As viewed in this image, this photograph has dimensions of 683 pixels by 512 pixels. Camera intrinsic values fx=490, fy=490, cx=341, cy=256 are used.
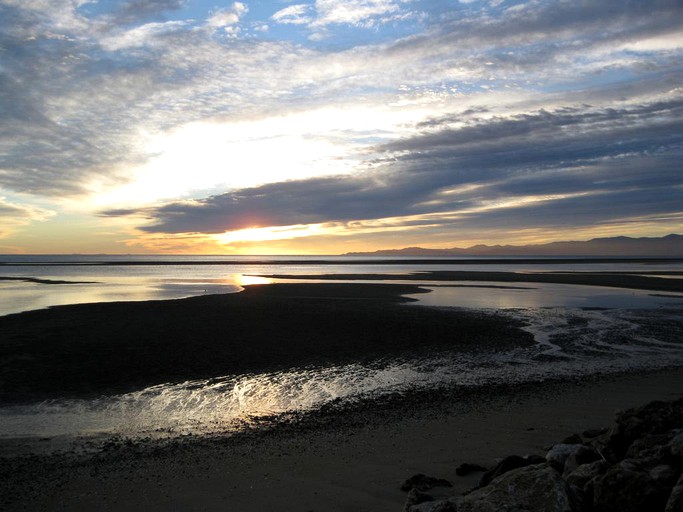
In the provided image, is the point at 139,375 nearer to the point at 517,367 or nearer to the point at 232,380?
the point at 232,380

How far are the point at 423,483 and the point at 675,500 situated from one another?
138 inches

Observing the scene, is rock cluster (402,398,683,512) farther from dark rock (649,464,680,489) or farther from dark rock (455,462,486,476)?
dark rock (455,462,486,476)

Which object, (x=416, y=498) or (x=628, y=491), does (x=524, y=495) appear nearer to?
(x=628, y=491)

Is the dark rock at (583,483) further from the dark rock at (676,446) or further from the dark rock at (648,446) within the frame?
the dark rock at (676,446)

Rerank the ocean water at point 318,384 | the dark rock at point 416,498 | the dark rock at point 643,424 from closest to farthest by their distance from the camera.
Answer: the dark rock at point 416,498 → the dark rock at point 643,424 → the ocean water at point 318,384

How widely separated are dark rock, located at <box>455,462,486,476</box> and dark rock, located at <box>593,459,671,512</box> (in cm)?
258

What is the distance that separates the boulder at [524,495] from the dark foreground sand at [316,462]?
5.66 feet

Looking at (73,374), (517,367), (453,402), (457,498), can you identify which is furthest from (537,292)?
(457,498)

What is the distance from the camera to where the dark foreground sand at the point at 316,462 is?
752 cm

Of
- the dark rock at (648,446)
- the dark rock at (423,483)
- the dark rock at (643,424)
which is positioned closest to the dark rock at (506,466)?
the dark rock at (423,483)

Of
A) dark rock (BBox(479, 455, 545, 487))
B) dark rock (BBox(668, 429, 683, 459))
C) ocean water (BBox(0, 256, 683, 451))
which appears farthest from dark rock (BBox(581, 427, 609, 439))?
ocean water (BBox(0, 256, 683, 451))

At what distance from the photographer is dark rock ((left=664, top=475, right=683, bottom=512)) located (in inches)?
196

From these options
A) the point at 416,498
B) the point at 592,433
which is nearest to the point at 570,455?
the point at 416,498

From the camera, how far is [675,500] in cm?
504
